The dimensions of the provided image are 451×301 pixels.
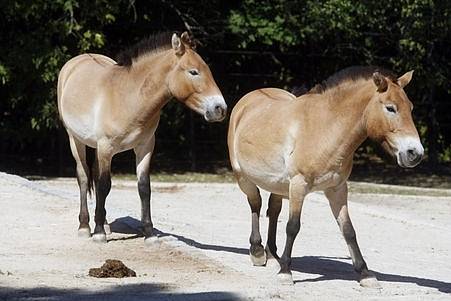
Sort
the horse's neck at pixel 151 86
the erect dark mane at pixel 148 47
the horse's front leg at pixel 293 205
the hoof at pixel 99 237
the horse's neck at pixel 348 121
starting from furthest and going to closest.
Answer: the hoof at pixel 99 237
the erect dark mane at pixel 148 47
the horse's neck at pixel 151 86
the horse's front leg at pixel 293 205
the horse's neck at pixel 348 121

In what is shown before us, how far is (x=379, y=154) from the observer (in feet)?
73.0

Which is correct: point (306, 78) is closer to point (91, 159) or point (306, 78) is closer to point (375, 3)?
point (375, 3)

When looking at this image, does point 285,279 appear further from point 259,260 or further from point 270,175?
point 259,260

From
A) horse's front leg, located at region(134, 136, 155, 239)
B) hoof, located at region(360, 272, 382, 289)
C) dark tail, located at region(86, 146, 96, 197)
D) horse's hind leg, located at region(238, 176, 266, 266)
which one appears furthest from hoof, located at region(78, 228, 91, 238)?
hoof, located at region(360, 272, 382, 289)

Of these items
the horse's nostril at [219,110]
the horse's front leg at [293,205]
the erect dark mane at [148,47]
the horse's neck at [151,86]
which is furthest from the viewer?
the erect dark mane at [148,47]

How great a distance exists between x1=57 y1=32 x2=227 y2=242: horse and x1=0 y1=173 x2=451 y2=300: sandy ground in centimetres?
62

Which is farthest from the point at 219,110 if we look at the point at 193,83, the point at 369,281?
the point at 369,281

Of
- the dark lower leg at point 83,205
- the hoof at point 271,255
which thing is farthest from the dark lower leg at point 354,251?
the dark lower leg at point 83,205

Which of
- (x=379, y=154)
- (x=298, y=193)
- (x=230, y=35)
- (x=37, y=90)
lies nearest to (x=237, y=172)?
(x=298, y=193)

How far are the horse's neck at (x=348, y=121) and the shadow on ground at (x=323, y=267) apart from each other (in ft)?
3.86

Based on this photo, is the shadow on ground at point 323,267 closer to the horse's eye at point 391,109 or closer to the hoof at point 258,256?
the hoof at point 258,256

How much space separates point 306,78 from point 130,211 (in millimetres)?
8858

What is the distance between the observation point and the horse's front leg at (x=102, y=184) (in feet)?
34.5

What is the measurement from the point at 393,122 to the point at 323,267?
2.05 meters
